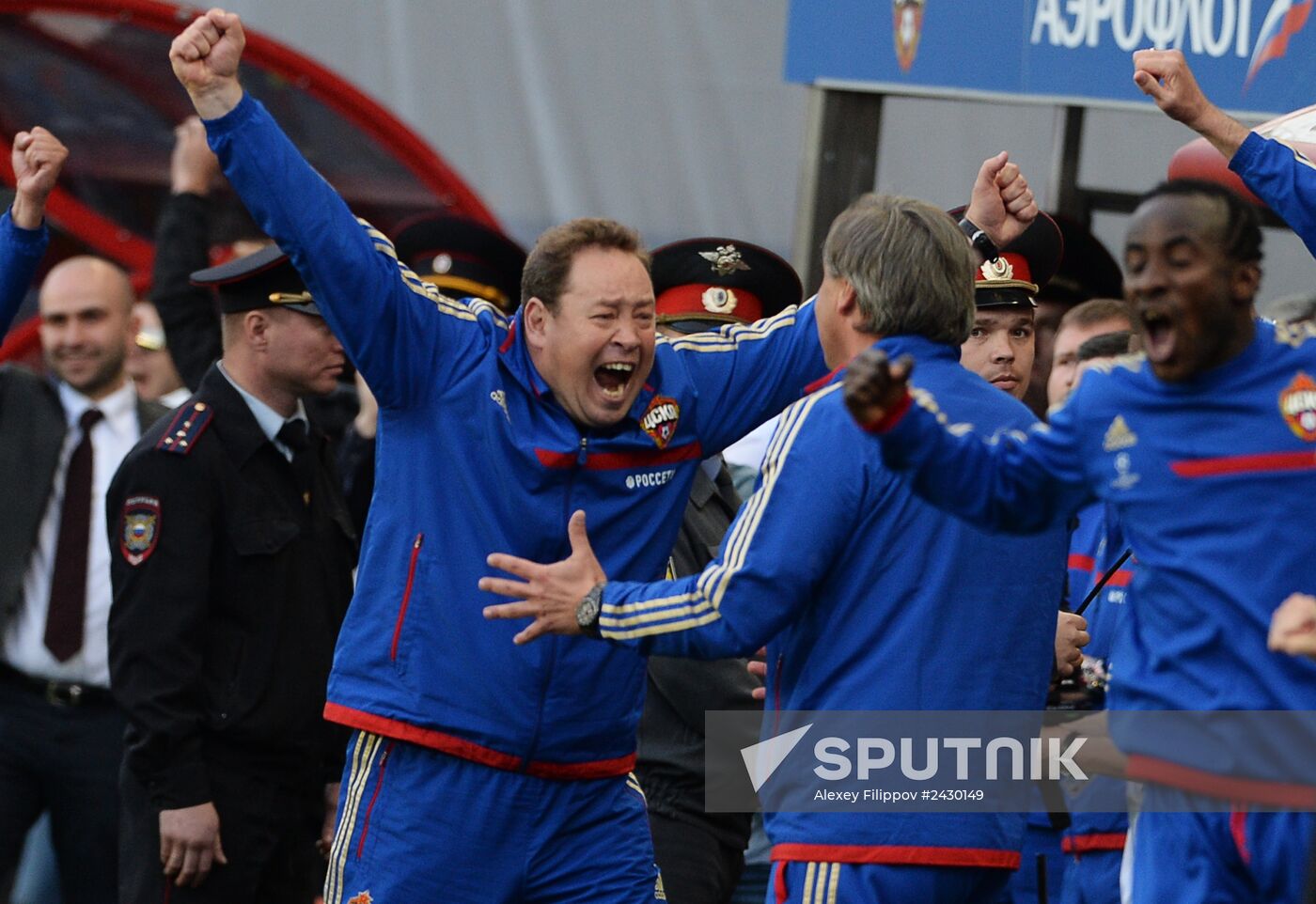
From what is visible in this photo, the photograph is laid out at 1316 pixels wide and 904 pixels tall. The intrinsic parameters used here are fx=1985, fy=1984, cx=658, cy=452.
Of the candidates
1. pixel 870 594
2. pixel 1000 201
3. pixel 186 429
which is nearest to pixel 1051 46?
pixel 1000 201

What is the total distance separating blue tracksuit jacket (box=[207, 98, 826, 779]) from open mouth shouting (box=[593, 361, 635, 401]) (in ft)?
0.20

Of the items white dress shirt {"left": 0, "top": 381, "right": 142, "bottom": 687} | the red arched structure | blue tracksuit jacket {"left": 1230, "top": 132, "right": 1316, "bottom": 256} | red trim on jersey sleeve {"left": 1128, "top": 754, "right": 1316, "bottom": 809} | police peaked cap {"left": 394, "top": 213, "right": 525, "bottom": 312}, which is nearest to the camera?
red trim on jersey sleeve {"left": 1128, "top": 754, "right": 1316, "bottom": 809}

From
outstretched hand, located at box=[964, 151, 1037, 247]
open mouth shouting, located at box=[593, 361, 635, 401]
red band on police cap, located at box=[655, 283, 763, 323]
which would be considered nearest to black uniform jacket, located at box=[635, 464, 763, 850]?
red band on police cap, located at box=[655, 283, 763, 323]

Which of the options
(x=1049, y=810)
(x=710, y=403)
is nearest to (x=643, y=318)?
(x=710, y=403)

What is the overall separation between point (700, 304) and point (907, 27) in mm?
1726

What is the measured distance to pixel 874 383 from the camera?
3.33 metres

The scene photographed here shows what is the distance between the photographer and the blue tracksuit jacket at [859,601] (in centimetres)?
376

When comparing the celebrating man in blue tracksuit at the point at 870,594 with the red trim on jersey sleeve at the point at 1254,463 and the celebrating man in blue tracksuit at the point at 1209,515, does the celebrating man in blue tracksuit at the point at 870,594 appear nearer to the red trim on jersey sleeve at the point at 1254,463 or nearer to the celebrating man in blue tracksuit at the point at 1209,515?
the celebrating man in blue tracksuit at the point at 1209,515

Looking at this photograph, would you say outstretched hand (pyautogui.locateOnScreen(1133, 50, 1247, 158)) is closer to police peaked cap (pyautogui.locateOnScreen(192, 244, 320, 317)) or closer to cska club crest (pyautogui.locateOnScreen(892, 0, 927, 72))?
police peaked cap (pyautogui.locateOnScreen(192, 244, 320, 317))

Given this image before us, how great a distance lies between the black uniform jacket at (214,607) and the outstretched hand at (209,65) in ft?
5.00

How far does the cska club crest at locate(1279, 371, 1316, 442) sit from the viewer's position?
3273 mm

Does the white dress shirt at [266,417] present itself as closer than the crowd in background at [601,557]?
No

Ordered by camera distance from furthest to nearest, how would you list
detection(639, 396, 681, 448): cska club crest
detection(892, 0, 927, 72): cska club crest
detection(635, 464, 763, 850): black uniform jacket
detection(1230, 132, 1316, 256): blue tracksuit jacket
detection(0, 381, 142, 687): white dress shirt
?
detection(892, 0, 927, 72): cska club crest < detection(0, 381, 142, 687): white dress shirt < detection(635, 464, 763, 850): black uniform jacket < detection(639, 396, 681, 448): cska club crest < detection(1230, 132, 1316, 256): blue tracksuit jacket

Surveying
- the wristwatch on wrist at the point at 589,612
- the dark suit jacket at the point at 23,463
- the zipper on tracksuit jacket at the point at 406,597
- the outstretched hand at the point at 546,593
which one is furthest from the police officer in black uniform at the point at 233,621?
the wristwatch on wrist at the point at 589,612
